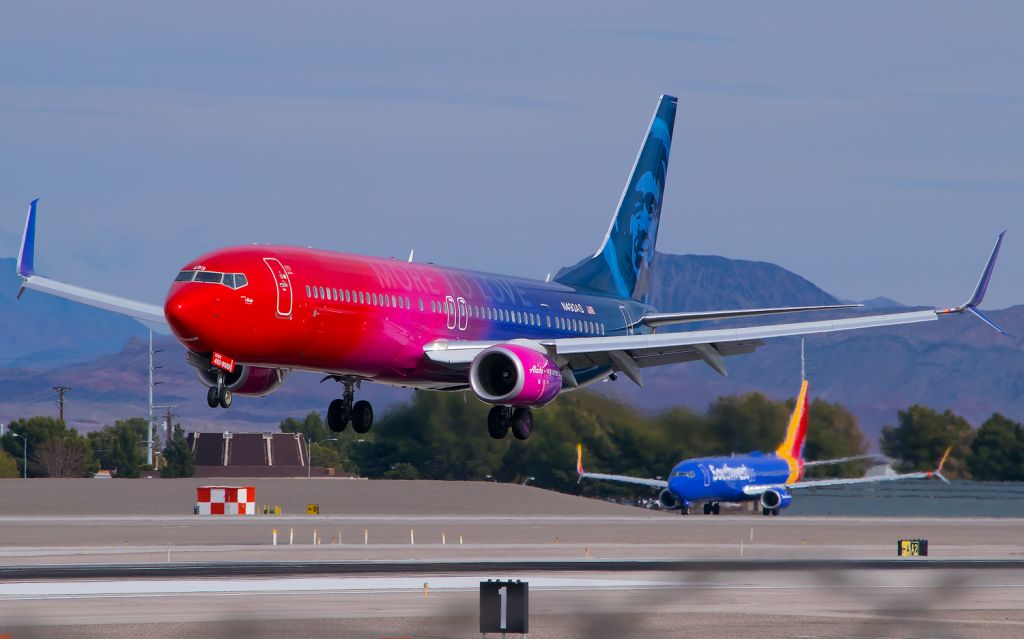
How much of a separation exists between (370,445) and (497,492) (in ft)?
59.9

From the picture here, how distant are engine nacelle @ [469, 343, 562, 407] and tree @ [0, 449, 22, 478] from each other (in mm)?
108823

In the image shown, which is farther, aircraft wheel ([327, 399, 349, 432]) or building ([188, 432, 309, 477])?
building ([188, 432, 309, 477])

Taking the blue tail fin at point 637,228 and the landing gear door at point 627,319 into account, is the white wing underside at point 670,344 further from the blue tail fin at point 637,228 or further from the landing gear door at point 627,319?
the blue tail fin at point 637,228

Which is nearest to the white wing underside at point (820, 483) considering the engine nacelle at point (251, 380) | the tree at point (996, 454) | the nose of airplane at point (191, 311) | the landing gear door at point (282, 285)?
the tree at point (996, 454)

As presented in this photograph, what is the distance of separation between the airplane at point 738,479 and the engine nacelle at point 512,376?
164ft

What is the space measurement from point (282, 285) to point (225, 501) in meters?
59.6

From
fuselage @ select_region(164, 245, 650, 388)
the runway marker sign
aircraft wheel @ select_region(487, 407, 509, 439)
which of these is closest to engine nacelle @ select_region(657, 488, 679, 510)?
the runway marker sign

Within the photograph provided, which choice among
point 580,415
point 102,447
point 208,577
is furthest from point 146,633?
point 102,447

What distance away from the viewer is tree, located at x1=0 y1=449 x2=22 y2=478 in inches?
5989

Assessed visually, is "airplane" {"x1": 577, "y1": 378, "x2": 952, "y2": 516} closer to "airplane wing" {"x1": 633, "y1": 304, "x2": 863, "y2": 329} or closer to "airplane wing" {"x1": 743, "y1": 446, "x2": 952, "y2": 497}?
"airplane wing" {"x1": 743, "y1": 446, "x2": 952, "y2": 497}

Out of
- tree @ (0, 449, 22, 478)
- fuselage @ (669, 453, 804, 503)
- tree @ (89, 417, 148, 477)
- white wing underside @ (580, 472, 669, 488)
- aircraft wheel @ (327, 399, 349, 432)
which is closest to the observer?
aircraft wheel @ (327, 399, 349, 432)

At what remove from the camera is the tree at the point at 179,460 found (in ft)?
483

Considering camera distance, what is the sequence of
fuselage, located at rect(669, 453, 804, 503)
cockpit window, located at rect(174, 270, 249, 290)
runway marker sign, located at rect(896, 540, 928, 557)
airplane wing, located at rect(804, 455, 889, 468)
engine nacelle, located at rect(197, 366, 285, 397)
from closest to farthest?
1. cockpit window, located at rect(174, 270, 249, 290)
2. engine nacelle, located at rect(197, 366, 285, 397)
3. runway marker sign, located at rect(896, 540, 928, 557)
4. airplane wing, located at rect(804, 455, 889, 468)
5. fuselage, located at rect(669, 453, 804, 503)

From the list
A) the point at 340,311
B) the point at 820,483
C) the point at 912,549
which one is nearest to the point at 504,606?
the point at 340,311
